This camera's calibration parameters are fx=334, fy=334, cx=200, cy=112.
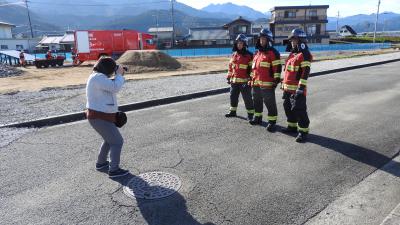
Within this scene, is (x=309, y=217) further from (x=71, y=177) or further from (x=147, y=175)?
(x=71, y=177)

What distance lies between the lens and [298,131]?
6125 millimetres

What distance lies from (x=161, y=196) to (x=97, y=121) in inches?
52.2

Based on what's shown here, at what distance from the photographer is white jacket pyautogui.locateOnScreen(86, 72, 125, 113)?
423cm

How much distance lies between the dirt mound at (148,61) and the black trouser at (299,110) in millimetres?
18119

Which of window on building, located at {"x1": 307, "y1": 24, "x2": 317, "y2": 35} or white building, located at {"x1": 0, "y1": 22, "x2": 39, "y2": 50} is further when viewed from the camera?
window on building, located at {"x1": 307, "y1": 24, "x2": 317, "y2": 35}

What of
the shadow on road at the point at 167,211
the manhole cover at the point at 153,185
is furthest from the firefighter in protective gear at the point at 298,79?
the shadow on road at the point at 167,211

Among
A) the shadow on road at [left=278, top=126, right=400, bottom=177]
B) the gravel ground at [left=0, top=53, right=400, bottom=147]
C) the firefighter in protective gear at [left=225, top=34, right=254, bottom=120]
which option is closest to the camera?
the shadow on road at [left=278, top=126, right=400, bottom=177]

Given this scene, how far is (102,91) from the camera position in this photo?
4328 mm

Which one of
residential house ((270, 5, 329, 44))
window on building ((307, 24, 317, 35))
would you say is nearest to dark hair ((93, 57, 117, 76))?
residential house ((270, 5, 329, 44))

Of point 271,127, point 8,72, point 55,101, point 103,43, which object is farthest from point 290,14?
point 271,127

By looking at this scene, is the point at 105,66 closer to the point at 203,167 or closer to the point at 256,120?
the point at 203,167

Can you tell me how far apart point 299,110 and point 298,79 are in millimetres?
544

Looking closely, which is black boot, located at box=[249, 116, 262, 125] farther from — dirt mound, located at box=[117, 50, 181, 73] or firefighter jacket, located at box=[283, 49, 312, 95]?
dirt mound, located at box=[117, 50, 181, 73]

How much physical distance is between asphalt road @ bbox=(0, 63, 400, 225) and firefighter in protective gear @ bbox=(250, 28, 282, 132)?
0.57 meters
